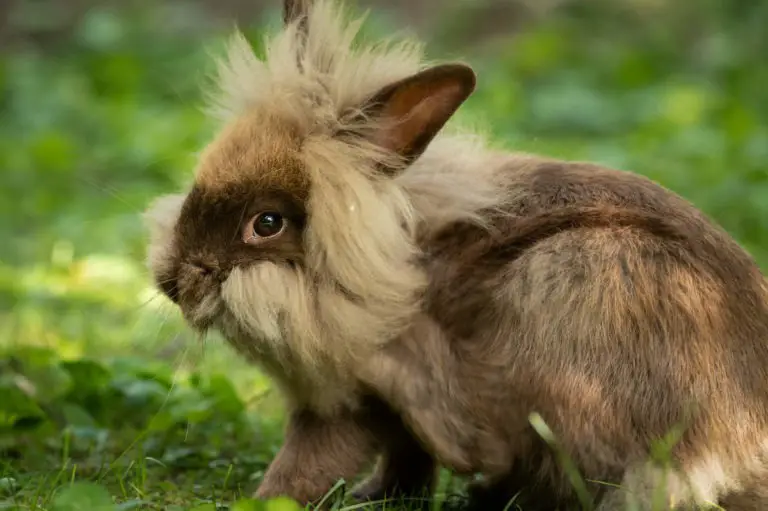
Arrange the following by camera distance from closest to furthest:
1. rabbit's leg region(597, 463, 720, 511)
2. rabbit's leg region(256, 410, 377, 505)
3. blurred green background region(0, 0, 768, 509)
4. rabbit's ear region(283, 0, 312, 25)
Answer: rabbit's leg region(597, 463, 720, 511)
rabbit's leg region(256, 410, 377, 505)
rabbit's ear region(283, 0, 312, 25)
blurred green background region(0, 0, 768, 509)

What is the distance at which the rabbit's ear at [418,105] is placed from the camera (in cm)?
265

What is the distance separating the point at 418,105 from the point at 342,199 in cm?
29

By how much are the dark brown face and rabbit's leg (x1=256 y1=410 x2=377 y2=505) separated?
0.40m

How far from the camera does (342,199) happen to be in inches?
109

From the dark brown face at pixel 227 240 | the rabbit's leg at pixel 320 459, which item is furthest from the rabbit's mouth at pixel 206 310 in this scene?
the rabbit's leg at pixel 320 459

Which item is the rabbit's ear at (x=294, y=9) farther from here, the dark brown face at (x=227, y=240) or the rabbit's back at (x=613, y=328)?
the rabbit's back at (x=613, y=328)

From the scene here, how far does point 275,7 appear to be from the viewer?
33.6 ft

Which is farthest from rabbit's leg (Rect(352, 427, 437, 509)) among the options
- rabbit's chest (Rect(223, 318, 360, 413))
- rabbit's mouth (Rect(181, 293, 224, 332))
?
rabbit's mouth (Rect(181, 293, 224, 332))

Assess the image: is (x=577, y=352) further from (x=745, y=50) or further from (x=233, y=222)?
(x=745, y=50)

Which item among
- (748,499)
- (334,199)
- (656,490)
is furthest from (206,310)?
(748,499)

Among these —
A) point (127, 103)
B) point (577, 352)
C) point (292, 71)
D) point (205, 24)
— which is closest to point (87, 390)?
point (292, 71)

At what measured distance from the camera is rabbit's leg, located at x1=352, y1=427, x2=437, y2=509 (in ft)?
10.2

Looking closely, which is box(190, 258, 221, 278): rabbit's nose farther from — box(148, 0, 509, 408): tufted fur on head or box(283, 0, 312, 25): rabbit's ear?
box(283, 0, 312, 25): rabbit's ear

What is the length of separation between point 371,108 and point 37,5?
8.04 meters
